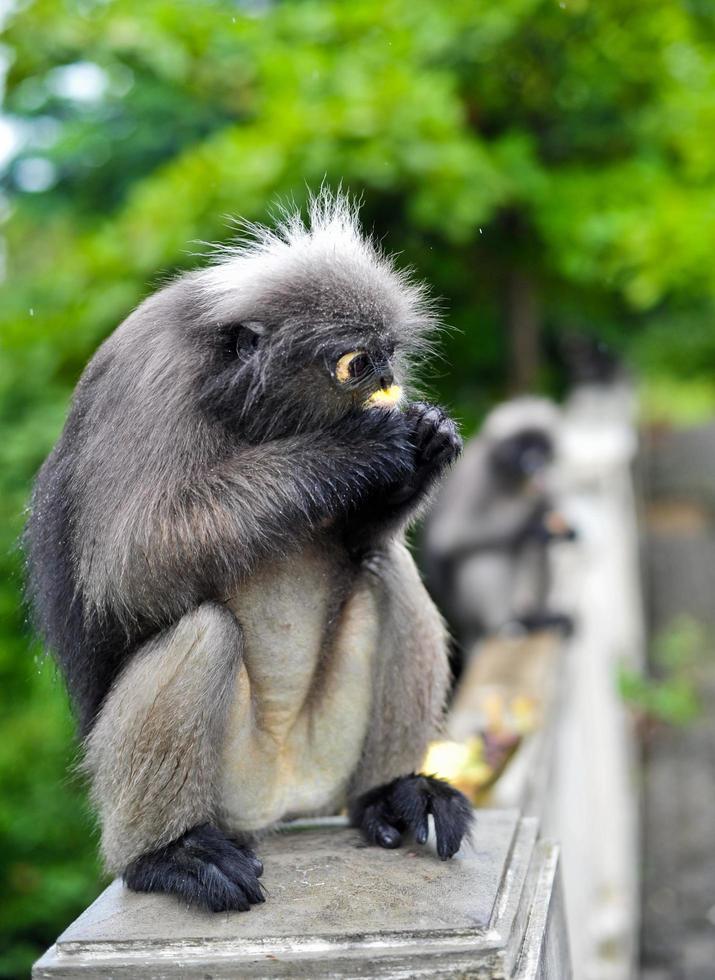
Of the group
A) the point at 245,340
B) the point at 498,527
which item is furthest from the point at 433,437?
the point at 498,527

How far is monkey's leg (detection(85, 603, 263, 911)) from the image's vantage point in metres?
2.54

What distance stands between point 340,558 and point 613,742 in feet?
15.9

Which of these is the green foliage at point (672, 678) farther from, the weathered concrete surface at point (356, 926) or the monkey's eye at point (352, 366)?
the monkey's eye at point (352, 366)

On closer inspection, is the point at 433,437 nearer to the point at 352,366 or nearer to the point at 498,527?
the point at 352,366

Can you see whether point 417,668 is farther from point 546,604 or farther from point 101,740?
point 546,604

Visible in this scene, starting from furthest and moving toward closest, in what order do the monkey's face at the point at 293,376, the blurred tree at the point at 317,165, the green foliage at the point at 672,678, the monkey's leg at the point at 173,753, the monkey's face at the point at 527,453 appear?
the monkey's face at the point at 527,453 → the green foliage at the point at 672,678 → the blurred tree at the point at 317,165 → the monkey's face at the point at 293,376 → the monkey's leg at the point at 173,753

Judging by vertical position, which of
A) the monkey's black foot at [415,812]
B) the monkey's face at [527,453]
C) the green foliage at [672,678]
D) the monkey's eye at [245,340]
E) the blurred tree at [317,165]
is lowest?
the monkey's black foot at [415,812]

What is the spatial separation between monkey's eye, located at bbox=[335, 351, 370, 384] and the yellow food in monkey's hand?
6cm

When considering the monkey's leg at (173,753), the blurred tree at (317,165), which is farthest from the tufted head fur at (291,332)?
the blurred tree at (317,165)

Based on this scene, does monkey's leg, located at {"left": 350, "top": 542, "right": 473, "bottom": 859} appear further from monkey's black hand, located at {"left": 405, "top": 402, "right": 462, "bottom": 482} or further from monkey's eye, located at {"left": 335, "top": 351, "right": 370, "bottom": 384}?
monkey's eye, located at {"left": 335, "top": 351, "right": 370, "bottom": 384}

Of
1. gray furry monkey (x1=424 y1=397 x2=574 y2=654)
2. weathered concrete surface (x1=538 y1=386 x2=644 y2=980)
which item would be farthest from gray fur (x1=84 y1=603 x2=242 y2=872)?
gray furry monkey (x1=424 y1=397 x2=574 y2=654)

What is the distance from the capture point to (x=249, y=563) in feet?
8.74

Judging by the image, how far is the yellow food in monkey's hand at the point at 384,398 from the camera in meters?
2.75

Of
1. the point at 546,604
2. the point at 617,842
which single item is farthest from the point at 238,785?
the point at 546,604
